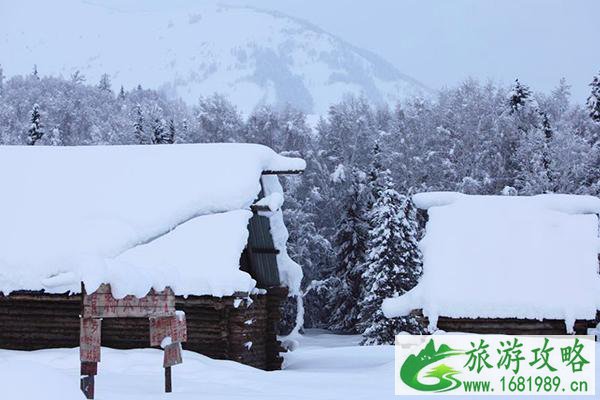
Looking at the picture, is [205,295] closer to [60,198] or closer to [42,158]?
[60,198]

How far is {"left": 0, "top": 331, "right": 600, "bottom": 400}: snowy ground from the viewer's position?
22.4 ft

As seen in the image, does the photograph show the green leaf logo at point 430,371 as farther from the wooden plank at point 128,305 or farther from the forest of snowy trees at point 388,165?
the forest of snowy trees at point 388,165

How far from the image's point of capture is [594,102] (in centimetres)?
3953

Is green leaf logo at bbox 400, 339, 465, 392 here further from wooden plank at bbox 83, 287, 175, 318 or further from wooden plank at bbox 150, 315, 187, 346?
wooden plank at bbox 83, 287, 175, 318

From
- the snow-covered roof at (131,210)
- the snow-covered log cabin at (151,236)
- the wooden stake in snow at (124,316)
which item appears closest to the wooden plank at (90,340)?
the wooden stake in snow at (124,316)

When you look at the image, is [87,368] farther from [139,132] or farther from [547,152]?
[139,132]

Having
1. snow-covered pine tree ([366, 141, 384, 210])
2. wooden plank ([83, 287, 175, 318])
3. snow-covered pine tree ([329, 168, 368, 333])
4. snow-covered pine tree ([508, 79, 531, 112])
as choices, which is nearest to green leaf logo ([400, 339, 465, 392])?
wooden plank ([83, 287, 175, 318])

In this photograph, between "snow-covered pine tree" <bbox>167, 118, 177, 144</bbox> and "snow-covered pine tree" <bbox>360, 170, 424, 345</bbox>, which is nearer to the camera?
"snow-covered pine tree" <bbox>360, 170, 424, 345</bbox>

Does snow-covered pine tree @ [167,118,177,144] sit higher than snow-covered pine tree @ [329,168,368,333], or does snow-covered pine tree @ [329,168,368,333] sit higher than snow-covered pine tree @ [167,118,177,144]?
snow-covered pine tree @ [167,118,177,144]

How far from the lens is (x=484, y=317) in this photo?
16953 mm

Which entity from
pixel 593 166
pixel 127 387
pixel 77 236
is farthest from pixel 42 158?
pixel 593 166

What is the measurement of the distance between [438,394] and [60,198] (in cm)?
1146

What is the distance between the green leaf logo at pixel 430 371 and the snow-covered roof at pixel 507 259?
4.90 m

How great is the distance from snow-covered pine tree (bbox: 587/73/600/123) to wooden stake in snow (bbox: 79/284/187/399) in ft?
112
